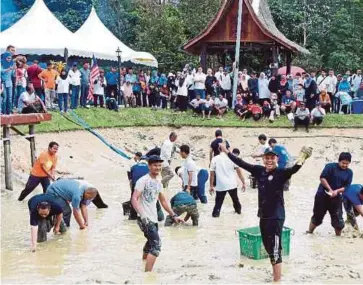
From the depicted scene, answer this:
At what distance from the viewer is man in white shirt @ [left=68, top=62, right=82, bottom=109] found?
26047 millimetres

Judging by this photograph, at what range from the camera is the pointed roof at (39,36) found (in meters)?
30.5

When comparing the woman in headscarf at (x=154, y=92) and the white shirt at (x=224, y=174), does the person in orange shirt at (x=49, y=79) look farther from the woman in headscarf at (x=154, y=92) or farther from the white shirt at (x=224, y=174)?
the white shirt at (x=224, y=174)

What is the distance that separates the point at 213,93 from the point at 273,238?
772 inches

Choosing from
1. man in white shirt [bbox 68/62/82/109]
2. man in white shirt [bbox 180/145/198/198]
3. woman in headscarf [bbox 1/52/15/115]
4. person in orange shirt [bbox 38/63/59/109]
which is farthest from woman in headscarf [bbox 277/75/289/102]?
man in white shirt [bbox 180/145/198/198]

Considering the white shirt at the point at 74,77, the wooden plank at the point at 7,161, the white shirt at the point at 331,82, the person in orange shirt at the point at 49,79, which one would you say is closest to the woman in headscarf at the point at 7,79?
the person in orange shirt at the point at 49,79

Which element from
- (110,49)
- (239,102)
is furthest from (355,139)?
(110,49)

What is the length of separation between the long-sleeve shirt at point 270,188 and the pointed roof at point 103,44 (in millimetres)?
24367

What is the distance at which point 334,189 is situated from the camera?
12.5 metres

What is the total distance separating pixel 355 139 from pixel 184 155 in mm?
13300

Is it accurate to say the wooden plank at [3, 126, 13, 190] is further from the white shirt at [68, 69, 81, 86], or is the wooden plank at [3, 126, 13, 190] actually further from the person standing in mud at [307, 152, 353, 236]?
the white shirt at [68, 69, 81, 86]

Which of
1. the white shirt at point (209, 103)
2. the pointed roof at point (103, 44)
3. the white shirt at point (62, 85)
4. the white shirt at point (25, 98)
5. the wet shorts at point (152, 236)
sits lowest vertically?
the wet shorts at point (152, 236)

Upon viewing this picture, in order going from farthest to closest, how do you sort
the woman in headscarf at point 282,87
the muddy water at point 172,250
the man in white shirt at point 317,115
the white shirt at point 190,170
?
the woman in headscarf at point 282,87
the man in white shirt at point 317,115
the white shirt at point 190,170
the muddy water at point 172,250

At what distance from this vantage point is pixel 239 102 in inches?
1130

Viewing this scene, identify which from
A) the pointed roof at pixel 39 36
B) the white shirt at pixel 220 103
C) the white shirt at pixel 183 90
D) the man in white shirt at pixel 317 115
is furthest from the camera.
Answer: the pointed roof at pixel 39 36
